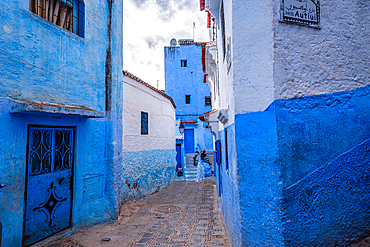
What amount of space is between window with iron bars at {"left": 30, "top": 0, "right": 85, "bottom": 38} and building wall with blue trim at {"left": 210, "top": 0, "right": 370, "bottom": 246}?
4.21 m

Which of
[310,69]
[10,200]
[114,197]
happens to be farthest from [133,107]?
[310,69]

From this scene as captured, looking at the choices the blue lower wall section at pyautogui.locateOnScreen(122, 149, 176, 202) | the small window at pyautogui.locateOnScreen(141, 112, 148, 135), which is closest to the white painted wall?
the small window at pyautogui.locateOnScreen(141, 112, 148, 135)

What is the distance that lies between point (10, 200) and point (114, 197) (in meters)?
2.60

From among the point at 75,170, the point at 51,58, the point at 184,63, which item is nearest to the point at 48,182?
the point at 75,170

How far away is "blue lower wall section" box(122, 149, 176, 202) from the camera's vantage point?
27.0 feet

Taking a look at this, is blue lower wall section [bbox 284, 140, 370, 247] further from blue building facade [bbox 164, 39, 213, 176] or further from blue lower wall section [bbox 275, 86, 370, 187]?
blue building facade [bbox 164, 39, 213, 176]

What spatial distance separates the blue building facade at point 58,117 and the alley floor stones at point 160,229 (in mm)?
447

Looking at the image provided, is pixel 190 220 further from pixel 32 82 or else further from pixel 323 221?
pixel 32 82

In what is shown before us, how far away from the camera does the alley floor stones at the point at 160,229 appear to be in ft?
16.0

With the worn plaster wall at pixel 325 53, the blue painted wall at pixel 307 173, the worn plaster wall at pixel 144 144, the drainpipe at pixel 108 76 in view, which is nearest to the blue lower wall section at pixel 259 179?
the blue painted wall at pixel 307 173

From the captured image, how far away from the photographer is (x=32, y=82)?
4477mm

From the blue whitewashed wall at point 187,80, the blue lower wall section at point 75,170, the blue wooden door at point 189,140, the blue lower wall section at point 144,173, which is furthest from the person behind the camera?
the blue whitewashed wall at point 187,80

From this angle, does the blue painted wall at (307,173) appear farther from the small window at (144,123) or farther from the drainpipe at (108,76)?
the small window at (144,123)

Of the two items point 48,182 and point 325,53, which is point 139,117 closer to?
point 48,182
